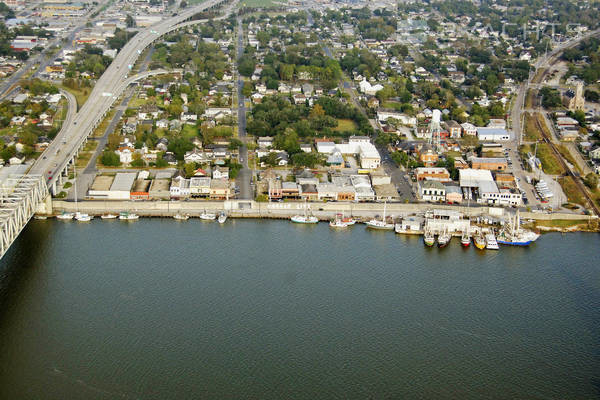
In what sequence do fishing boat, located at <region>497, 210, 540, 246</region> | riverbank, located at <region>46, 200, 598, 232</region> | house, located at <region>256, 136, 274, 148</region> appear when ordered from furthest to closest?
1. house, located at <region>256, 136, 274, 148</region>
2. riverbank, located at <region>46, 200, 598, 232</region>
3. fishing boat, located at <region>497, 210, 540, 246</region>

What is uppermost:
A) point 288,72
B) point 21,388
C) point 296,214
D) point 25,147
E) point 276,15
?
point 276,15

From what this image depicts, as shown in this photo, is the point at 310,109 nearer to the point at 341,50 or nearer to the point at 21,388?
the point at 341,50

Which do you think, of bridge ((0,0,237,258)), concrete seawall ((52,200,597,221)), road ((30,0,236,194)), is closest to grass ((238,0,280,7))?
road ((30,0,236,194))

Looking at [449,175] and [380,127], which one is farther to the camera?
[380,127]

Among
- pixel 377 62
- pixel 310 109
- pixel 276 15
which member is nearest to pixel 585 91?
pixel 377 62

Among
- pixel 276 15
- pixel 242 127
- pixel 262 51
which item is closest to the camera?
pixel 242 127

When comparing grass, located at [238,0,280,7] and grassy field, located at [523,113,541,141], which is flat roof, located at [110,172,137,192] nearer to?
grassy field, located at [523,113,541,141]

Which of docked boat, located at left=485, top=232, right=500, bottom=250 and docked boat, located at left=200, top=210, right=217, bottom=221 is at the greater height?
docked boat, located at left=200, top=210, right=217, bottom=221
